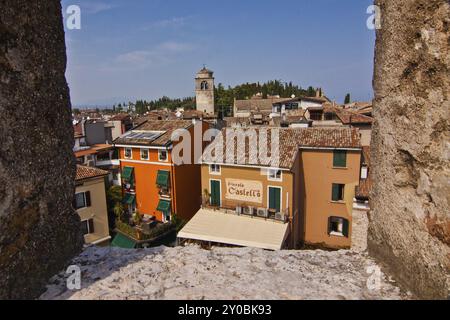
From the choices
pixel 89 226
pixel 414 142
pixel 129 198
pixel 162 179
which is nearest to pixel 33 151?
pixel 414 142

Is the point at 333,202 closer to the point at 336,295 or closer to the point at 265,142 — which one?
the point at 265,142

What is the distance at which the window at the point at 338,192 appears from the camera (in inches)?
709

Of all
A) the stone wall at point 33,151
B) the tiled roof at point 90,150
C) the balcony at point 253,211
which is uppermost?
the stone wall at point 33,151

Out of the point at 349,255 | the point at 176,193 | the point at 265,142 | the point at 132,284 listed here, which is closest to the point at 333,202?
the point at 265,142

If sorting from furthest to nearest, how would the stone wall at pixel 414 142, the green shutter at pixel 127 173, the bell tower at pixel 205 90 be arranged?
the bell tower at pixel 205 90 → the green shutter at pixel 127 173 → the stone wall at pixel 414 142

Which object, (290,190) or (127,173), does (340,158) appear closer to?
(290,190)

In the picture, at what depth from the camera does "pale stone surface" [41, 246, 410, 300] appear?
2.48 meters

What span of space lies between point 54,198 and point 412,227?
3055mm

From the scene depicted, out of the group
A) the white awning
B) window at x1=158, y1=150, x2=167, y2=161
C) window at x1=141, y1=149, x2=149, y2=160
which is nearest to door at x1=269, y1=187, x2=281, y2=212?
the white awning

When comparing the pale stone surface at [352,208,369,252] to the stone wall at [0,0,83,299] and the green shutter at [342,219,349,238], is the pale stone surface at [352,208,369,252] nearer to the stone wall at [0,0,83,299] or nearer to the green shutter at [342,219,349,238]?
the green shutter at [342,219,349,238]

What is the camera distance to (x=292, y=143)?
59.9 ft

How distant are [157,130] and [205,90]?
33.0m

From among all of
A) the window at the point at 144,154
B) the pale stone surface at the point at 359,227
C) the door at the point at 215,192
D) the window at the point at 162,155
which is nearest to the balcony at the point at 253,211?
the door at the point at 215,192

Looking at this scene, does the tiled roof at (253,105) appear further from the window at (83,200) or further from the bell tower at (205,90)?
the window at (83,200)
